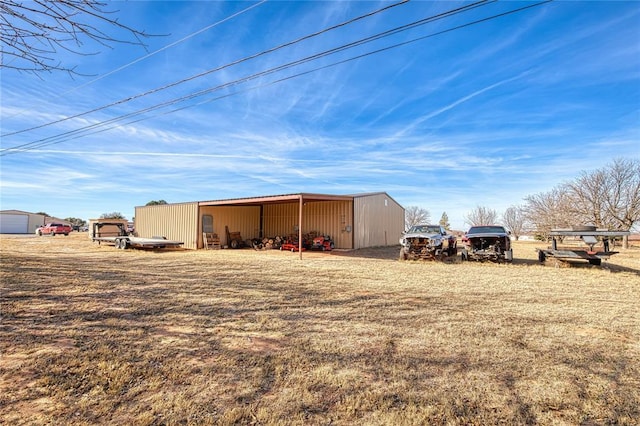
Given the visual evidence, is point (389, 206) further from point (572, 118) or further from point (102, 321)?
point (102, 321)

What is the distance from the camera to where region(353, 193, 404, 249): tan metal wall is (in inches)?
654

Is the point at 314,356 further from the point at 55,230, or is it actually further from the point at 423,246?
the point at 55,230

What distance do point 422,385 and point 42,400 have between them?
283cm

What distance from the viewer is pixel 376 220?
59.5 feet

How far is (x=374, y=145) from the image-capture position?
19.9 m

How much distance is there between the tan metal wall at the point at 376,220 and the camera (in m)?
16.6

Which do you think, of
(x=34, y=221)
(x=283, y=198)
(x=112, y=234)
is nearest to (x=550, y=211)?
(x=283, y=198)

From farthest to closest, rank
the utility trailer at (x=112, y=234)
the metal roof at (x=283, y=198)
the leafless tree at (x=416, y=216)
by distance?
the leafless tree at (x=416, y=216) < the utility trailer at (x=112, y=234) < the metal roof at (x=283, y=198)

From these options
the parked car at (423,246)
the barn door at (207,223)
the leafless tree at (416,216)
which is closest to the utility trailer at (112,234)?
the barn door at (207,223)

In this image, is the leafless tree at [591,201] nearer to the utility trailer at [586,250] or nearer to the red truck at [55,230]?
the utility trailer at [586,250]

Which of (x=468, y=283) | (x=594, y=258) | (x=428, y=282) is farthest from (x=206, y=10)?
(x=594, y=258)

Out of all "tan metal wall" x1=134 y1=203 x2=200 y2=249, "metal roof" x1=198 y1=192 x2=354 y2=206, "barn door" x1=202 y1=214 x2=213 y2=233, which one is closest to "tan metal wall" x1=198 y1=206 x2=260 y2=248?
"barn door" x1=202 y1=214 x2=213 y2=233

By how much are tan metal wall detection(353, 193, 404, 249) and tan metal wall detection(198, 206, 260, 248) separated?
23.5ft

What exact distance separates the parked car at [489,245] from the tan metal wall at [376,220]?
6.28 m
